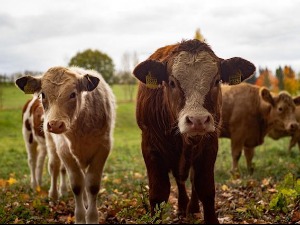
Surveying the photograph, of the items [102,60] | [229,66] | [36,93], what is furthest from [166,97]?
[102,60]

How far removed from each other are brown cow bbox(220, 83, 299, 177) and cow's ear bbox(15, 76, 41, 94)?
6.31m

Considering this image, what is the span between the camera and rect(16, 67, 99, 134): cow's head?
5.05 m

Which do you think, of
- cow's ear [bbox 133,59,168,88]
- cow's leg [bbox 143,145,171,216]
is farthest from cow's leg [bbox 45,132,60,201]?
cow's ear [bbox 133,59,168,88]

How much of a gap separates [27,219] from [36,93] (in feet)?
4.83

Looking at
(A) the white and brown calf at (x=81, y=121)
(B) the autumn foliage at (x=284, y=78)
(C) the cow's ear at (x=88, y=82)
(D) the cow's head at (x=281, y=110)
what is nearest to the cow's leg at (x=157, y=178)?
(A) the white and brown calf at (x=81, y=121)

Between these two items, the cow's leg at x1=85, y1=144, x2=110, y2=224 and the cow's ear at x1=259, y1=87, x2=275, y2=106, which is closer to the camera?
the cow's leg at x1=85, y1=144, x2=110, y2=224

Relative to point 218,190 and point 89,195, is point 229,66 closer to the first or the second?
point 89,195

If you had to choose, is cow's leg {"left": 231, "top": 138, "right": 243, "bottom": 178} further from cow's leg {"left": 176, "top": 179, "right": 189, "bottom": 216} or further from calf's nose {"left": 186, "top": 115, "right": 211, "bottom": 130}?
calf's nose {"left": 186, "top": 115, "right": 211, "bottom": 130}

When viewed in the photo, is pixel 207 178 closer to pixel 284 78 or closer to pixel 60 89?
pixel 60 89

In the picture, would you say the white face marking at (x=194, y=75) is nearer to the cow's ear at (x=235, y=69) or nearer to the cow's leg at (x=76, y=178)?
the cow's ear at (x=235, y=69)

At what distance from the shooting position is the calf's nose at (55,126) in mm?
4731

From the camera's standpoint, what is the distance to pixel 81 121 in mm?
5926

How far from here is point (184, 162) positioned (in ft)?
15.5

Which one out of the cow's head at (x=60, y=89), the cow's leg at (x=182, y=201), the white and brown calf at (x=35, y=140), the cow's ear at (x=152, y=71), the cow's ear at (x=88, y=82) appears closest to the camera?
the cow's ear at (x=152, y=71)
